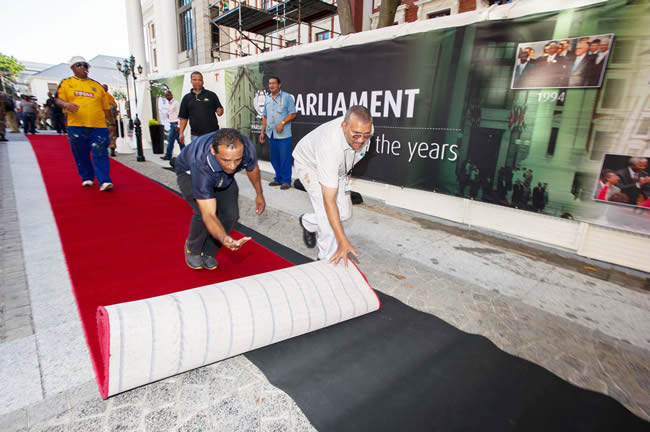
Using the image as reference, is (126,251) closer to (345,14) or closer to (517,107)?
(517,107)

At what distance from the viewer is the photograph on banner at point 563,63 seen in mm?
3252

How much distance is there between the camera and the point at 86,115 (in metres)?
5.20

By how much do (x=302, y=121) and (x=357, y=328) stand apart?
5.01 m

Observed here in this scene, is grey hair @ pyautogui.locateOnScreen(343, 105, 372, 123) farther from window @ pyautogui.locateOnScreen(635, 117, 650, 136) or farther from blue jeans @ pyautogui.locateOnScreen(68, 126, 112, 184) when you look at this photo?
blue jeans @ pyautogui.locateOnScreen(68, 126, 112, 184)

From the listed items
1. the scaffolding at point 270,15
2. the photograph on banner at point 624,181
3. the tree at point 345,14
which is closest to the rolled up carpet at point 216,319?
the photograph on banner at point 624,181

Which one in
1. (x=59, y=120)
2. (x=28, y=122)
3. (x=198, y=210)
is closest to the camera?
(x=198, y=210)

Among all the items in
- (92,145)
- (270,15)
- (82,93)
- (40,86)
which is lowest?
(92,145)

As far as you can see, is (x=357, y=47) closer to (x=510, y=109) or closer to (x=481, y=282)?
(x=510, y=109)

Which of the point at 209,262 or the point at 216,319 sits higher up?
the point at 216,319

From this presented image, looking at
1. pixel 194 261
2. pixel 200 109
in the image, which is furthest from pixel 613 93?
pixel 200 109

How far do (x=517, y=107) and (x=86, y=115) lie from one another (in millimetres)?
6031

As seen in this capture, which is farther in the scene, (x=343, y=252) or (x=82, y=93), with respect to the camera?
(x=82, y=93)

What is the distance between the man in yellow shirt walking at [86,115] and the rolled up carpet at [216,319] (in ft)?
15.1

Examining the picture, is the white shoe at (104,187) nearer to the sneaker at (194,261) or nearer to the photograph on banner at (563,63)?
the sneaker at (194,261)
